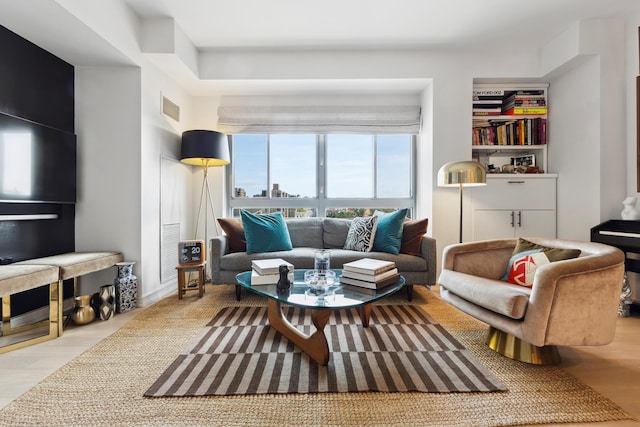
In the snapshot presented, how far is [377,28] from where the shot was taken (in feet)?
10.0

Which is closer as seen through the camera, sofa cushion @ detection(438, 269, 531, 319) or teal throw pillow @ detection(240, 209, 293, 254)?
sofa cushion @ detection(438, 269, 531, 319)

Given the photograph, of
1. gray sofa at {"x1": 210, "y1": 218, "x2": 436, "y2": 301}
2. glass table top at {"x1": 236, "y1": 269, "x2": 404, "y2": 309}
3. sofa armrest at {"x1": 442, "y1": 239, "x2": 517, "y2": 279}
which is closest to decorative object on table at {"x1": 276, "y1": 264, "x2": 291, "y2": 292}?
glass table top at {"x1": 236, "y1": 269, "x2": 404, "y2": 309}

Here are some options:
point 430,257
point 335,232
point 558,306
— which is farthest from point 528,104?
point 558,306

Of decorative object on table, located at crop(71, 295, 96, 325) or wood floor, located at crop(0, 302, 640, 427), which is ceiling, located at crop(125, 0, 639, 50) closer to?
decorative object on table, located at crop(71, 295, 96, 325)

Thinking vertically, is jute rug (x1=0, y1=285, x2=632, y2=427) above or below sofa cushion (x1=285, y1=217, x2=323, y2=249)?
below

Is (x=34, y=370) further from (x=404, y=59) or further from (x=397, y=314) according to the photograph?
(x=404, y=59)

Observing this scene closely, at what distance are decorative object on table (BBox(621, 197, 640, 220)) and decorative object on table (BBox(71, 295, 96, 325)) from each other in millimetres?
4567

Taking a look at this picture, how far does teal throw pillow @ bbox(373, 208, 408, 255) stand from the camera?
3.12 meters

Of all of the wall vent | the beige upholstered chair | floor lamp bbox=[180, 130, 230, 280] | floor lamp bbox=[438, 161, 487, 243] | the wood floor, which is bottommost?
the wood floor

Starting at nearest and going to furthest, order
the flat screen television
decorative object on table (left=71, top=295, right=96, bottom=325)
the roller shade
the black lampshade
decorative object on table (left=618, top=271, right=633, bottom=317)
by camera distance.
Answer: the flat screen television < decorative object on table (left=71, top=295, right=96, bottom=325) < decorative object on table (left=618, top=271, right=633, bottom=317) < the black lampshade < the roller shade

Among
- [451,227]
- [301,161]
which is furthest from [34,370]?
[451,227]

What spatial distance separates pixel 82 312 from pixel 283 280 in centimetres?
174

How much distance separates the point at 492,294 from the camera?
1.74m

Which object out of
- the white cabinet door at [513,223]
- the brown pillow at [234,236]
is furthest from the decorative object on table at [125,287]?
the white cabinet door at [513,223]
